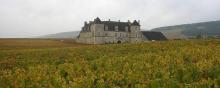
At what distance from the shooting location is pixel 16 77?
2244cm

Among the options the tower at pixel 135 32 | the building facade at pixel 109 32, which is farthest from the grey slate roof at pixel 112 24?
the tower at pixel 135 32

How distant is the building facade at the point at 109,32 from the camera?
11012 centimetres

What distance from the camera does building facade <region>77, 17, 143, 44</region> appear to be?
110 meters

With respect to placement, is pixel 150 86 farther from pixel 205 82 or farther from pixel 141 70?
pixel 141 70

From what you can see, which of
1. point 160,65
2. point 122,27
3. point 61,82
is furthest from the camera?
point 122,27

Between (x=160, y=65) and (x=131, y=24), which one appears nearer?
(x=160, y=65)

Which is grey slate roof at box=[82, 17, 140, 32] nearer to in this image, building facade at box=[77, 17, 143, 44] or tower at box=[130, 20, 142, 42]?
building facade at box=[77, 17, 143, 44]

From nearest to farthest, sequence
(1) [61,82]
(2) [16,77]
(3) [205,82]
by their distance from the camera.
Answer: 1. (3) [205,82]
2. (1) [61,82]
3. (2) [16,77]

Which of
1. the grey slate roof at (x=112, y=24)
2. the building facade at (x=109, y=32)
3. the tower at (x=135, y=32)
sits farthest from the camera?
the tower at (x=135, y=32)

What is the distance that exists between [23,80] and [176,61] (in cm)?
1051

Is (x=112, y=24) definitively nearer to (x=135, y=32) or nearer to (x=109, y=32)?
(x=109, y=32)

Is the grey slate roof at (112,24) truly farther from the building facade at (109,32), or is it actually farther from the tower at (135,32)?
the tower at (135,32)

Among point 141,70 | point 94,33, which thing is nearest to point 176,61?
point 141,70

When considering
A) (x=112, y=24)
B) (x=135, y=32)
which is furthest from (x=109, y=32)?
(x=135, y=32)
